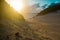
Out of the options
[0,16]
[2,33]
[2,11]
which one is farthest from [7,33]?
[2,11]

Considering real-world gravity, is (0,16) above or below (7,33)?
above

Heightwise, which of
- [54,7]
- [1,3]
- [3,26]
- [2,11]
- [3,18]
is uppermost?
[54,7]

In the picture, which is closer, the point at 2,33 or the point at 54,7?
the point at 2,33

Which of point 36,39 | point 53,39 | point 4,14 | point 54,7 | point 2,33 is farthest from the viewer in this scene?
point 54,7

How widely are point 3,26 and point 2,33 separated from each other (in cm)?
79

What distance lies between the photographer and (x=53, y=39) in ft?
25.1

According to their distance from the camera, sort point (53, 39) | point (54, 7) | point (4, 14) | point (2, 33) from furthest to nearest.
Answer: point (54, 7), point (4, 14), point (53, 39), point (2, 33)

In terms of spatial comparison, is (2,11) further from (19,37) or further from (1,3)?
(19,37)

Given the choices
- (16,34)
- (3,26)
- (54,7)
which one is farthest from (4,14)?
(54,7)

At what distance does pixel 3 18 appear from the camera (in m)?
8.05

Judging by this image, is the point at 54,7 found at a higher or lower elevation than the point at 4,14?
higher

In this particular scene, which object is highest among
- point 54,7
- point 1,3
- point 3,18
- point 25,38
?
point 54,7

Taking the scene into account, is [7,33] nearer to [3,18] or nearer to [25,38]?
[25,38]

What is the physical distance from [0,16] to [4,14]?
0.49 metres
